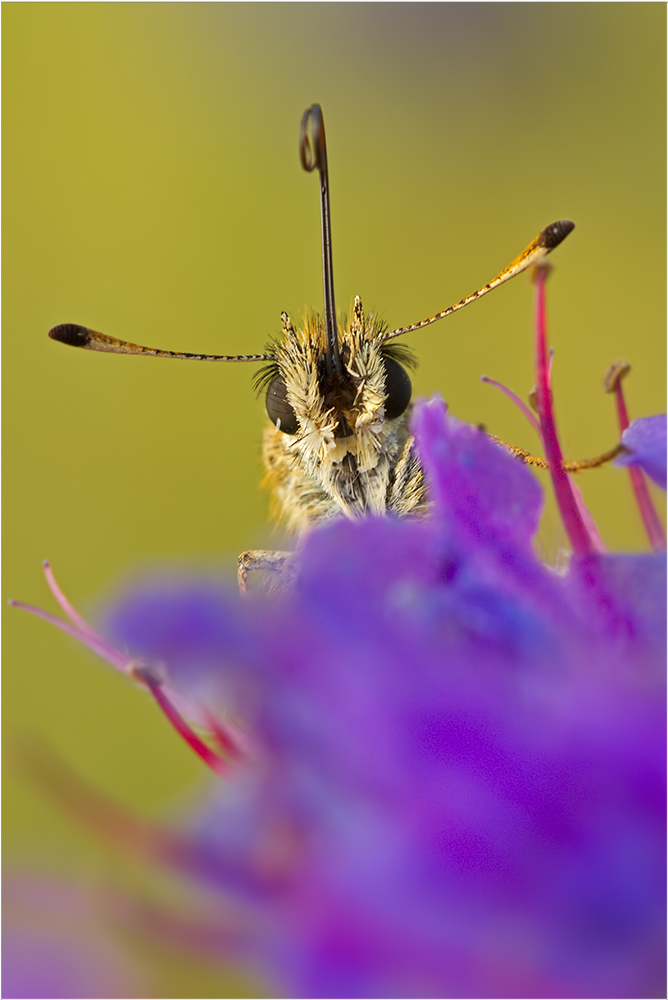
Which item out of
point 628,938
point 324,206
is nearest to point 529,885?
point 628,938

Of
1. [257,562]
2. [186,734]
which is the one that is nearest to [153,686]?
[186,734]

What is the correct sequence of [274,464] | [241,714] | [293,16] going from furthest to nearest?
1. [293,16]
2. [274,464]
3. [241,714]

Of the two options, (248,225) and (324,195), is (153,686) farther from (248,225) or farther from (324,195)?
(248,225)

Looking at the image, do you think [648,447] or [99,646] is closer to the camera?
[648,447]

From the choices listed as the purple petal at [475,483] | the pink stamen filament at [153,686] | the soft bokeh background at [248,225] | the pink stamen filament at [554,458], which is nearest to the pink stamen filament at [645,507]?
the pink stamen filament at [554,458]

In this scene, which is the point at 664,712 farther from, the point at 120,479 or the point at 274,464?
the point at 120,479

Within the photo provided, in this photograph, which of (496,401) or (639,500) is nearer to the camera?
(639,500)
